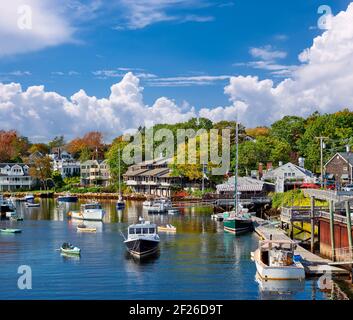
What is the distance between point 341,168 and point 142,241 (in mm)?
52013

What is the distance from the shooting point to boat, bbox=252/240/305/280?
3397 cm

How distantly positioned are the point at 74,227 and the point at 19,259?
21.2 meters

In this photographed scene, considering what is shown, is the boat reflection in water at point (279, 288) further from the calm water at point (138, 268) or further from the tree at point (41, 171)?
the tree at point (41, 171)

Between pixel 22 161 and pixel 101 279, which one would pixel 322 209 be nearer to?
pixel 101 279

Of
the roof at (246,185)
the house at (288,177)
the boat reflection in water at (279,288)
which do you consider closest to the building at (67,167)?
the roof at (246,185)

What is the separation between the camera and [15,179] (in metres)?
136

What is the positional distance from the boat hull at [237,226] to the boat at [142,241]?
13748 millimetres

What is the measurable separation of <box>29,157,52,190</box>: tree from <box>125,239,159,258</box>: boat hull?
93.2 metres

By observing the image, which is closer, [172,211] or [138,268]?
[138,268]

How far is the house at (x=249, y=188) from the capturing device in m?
88.5

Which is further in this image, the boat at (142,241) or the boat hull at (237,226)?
the boat hull at (237,226)

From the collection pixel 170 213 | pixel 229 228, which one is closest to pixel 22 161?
pixel 170 213

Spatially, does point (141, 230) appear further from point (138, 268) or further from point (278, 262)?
point (278, 262)

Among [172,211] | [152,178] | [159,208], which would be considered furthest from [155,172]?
[172,211]
